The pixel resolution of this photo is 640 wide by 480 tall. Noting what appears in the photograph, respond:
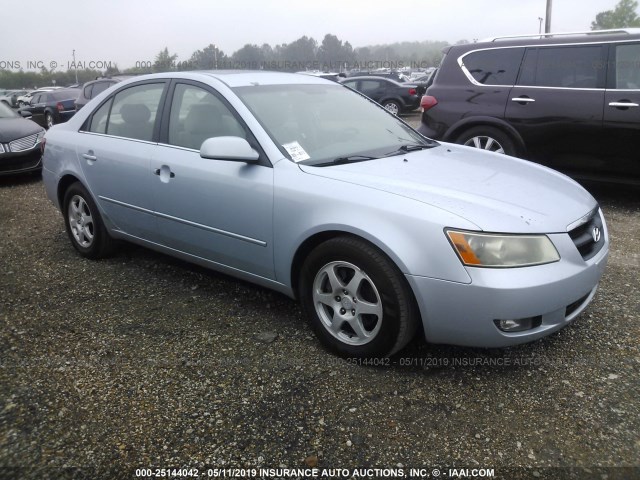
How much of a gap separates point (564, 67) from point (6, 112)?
8.18m

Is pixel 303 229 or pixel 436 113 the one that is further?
pixel 436 113

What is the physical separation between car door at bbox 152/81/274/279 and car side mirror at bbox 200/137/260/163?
0.11 m

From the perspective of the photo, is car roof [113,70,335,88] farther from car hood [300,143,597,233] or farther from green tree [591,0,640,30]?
green tree [591,0,640,30]

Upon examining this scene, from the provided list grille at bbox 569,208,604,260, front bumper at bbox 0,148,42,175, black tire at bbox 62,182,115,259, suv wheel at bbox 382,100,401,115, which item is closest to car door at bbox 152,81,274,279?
black tire at bbox 62,182,115,259

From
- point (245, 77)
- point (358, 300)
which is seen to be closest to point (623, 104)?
point (245, 77)

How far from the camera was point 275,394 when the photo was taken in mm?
2631

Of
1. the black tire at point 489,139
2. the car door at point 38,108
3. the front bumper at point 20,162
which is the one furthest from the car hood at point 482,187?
the car door at point 38,108

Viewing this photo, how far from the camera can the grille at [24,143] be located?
25.8 ft

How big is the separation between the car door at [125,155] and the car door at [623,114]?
167 inches

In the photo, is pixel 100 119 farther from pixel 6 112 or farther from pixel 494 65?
pixel 6 112

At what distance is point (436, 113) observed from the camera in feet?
21.0

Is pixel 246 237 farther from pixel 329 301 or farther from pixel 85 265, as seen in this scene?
pixel 85 265

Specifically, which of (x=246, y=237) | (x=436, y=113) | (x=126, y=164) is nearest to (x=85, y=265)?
(x=126, y=164)

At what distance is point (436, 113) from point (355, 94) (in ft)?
8.26
